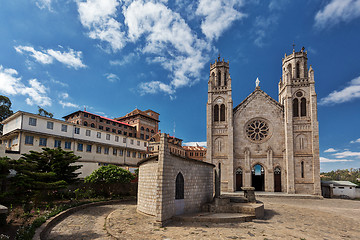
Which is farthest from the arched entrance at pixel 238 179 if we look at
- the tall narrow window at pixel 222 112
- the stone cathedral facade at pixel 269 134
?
the tall narrow window at pixel 222 112

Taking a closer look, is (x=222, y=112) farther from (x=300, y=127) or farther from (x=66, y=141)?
(x=66, y=141)

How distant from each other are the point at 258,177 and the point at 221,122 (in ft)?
33.0

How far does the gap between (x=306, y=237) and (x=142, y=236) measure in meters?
8.42

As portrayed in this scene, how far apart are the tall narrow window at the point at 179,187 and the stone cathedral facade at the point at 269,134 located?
14464mm

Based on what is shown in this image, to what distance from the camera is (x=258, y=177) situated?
1233 inches

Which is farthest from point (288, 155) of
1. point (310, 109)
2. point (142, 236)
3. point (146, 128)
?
point (146, 128)

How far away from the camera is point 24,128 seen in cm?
2427

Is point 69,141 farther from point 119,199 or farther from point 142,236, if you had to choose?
point 142,236

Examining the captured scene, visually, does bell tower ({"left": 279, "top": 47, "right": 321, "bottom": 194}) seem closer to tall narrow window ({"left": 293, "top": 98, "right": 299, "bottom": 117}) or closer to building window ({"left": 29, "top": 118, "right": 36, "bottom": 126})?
tall narrow window ({"left": 293, "top": 98, "right": 299, "bottom": 117})

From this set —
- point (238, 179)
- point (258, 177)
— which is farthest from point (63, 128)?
point (258, 177)

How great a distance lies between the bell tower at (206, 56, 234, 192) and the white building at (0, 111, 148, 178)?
15860 mm

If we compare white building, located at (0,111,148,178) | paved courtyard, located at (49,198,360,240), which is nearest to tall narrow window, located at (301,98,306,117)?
paved courtyard, located at (49,198,360,240)

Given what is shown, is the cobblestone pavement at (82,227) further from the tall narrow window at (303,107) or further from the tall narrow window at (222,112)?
A: the tall narrow window at (303,107)

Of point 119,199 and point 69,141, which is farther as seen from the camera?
point 69,141
